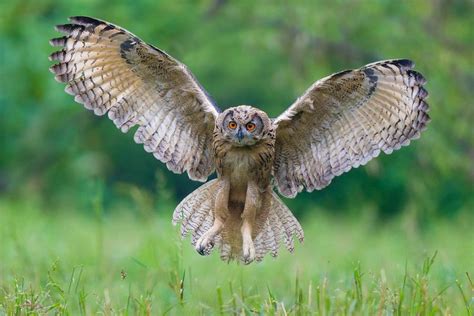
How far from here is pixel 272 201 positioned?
7125 mm

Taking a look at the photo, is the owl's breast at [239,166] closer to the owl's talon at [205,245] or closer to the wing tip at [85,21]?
the owl's talon at [205,245]

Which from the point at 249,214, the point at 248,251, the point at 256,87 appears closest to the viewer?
the point at 248,251

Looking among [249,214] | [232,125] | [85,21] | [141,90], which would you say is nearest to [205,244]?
[249,214]

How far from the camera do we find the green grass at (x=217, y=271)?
509 centimetres

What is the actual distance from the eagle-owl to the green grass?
0.33 meters

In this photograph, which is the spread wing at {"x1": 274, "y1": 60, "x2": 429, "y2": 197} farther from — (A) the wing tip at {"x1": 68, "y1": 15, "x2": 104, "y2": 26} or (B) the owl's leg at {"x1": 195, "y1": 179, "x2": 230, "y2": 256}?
(A) the wing tip at {"x1": 68, "y1": 15, "x2": 104, "y2": 26}

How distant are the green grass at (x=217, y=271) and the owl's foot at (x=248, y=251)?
0.35 ft

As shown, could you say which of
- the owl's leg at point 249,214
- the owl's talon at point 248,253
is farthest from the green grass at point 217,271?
the owl's leg at point 249,214

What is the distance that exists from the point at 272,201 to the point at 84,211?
10.1 metres

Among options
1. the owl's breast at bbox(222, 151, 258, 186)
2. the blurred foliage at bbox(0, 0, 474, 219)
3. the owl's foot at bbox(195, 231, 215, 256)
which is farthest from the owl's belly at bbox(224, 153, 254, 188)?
the blurred foliage at bbox(0, 0, 474, 219)

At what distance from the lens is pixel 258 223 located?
7039 mm

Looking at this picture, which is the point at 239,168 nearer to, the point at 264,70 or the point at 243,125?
the point at 243,125

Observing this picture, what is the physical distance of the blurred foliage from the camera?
1347cm

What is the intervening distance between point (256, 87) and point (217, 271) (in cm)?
1086
